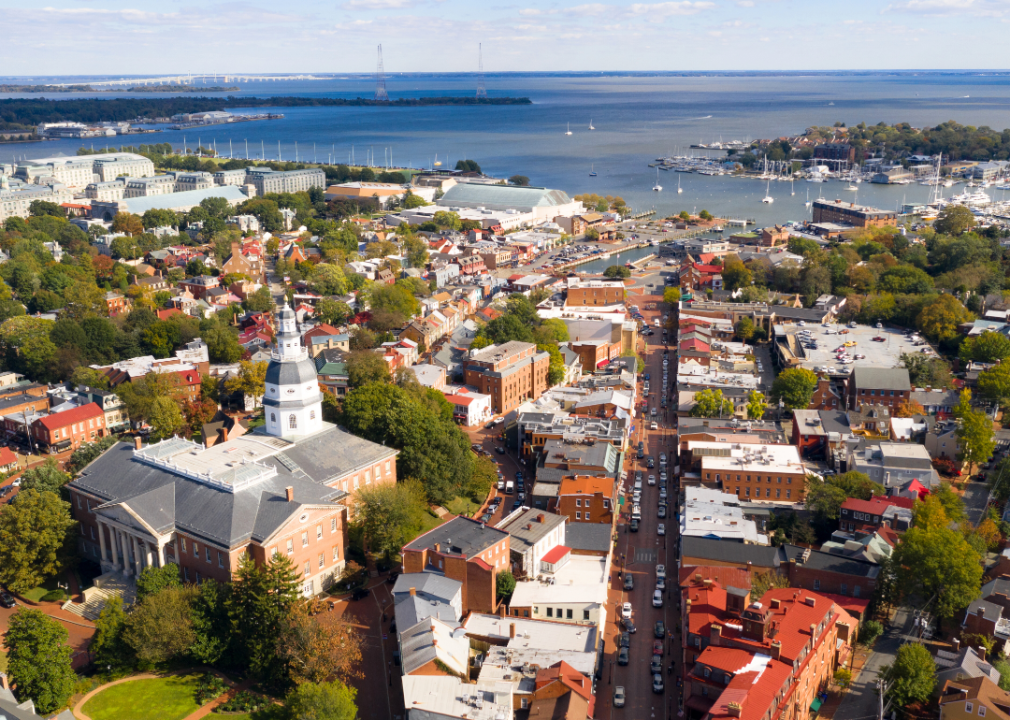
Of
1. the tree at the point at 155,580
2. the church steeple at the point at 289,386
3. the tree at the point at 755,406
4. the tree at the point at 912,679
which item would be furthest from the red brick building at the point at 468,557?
the tree at the point at 755,406

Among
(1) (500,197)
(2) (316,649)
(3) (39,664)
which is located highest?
(1) (500,197)

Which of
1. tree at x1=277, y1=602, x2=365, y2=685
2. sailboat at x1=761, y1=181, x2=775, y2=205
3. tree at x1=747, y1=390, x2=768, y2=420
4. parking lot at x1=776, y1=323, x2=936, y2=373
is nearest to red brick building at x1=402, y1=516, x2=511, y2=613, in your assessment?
tree at x1=277, y1=602, x2=365, y2=685

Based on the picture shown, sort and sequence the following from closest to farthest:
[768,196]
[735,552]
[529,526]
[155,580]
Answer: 1. [155,580]
2. [735,552]
3. [529,526]
4. [768,196]

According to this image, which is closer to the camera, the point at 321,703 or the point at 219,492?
the point at 321,703

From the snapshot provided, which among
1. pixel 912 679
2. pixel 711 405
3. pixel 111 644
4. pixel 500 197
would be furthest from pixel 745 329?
pixel 500 197

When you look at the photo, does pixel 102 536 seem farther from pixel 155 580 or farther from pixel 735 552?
pixel 735 552

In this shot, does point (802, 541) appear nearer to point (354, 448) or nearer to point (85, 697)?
point (354, 448)

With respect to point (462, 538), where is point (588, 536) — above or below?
below

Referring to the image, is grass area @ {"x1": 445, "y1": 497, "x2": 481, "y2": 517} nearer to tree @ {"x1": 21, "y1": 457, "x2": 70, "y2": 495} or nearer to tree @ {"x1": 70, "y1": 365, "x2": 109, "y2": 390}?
tree @ {"x1": 21, "y1": 457, "x2": 70, "y2": 495}

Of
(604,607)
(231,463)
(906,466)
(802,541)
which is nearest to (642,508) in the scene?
(802,541)
